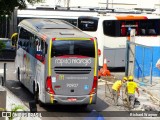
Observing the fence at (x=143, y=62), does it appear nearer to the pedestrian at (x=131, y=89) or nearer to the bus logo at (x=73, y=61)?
the pedestrian at (x=131, y=89)

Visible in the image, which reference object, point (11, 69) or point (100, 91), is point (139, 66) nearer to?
point (100, 91)

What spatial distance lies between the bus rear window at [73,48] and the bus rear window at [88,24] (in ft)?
40.4

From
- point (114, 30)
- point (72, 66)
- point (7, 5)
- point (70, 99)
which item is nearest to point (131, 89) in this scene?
point (70, 99)

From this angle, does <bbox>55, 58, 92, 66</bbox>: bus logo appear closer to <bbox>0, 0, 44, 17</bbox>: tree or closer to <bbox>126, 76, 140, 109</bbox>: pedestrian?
<bbox>126, 76, 140, 109</bbox>: pedestrian

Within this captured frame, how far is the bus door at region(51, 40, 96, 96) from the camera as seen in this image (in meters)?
18.4

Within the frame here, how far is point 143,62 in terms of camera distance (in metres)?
26.0

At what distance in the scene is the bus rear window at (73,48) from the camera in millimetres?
18422

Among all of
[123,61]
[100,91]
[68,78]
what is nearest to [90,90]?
[68,78]

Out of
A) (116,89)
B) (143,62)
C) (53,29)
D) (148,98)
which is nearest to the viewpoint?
(116,89)

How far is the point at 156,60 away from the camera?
26.2 m

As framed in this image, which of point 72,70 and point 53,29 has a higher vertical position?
point 53,29

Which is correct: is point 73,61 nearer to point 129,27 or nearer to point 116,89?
point 116,89

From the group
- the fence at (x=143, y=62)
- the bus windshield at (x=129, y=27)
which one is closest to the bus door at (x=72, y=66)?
the fence at (x=143, y=62)

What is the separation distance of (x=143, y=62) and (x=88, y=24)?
664cm
